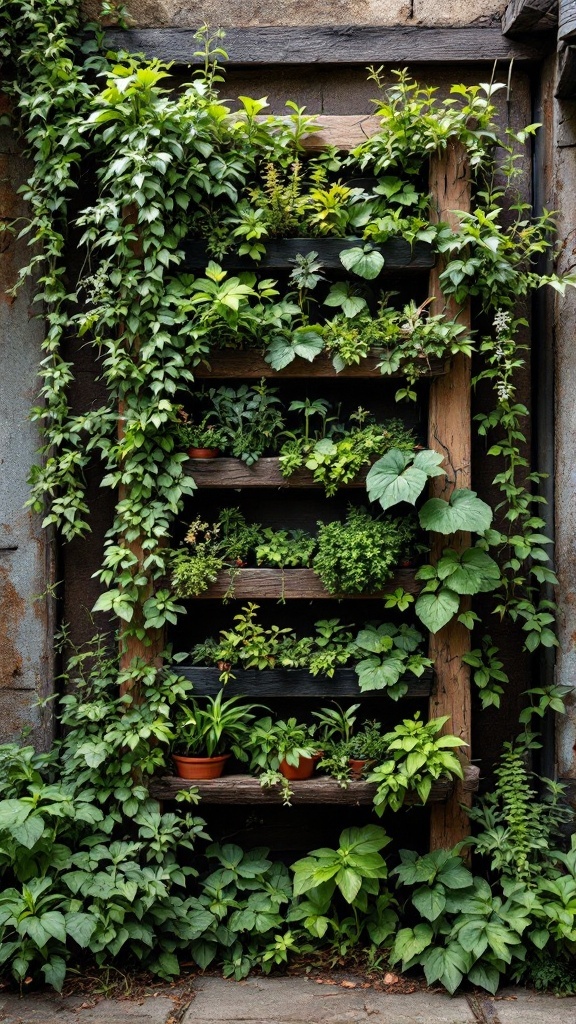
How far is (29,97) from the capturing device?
3.61m

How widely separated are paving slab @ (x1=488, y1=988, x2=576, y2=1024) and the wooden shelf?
0.78 meters

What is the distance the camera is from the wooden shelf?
3.51 m

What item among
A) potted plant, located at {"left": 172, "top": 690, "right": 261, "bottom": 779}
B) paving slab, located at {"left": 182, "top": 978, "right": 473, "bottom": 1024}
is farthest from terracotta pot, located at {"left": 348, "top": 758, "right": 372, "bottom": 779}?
paving slab, located at {"left": 182, "top": 978, "right": 473, "bottom": 1024}

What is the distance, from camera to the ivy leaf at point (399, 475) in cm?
335

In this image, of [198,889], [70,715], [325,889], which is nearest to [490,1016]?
[325,889]

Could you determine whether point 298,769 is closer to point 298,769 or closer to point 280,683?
point 298,769

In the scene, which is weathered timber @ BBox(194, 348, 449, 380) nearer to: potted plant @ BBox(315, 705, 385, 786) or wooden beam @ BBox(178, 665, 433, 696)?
wooden beam @ BBox(178, 665, 433, 696)

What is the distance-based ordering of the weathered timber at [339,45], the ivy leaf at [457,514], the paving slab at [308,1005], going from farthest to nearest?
1. the weathered timber at [339,45]
2. the ivy leaf at [457,514]
3. the paving slab at [308,1005]

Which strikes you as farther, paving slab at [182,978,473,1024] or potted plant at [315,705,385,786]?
potted plant at [315,705,385,786]

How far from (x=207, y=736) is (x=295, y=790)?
45cm

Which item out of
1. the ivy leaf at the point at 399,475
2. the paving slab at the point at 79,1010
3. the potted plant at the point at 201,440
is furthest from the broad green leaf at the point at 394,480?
the paving slab at the point at 79,1010

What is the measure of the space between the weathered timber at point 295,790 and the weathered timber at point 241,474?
1321 mm

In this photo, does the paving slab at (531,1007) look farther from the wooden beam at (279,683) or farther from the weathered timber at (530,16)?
the weathered timber at (530,16)

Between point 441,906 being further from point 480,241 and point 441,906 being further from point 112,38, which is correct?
point 112,38
